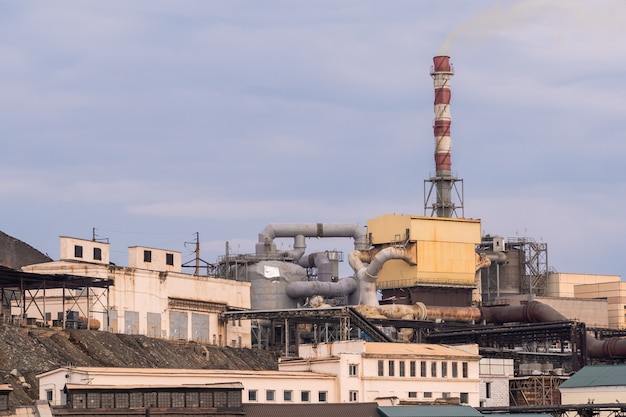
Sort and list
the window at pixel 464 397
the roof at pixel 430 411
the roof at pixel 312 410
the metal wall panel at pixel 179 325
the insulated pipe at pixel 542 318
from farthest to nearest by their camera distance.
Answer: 1. the insulated pipe at pixel 542 318
2. the metal wall panel at pixel 179 325
3. the window at pixel 464 397
4. the roof at pixel 430 411
5. the roof at pixel 312 410

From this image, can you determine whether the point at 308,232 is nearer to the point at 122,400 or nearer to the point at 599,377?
the point at 599,377

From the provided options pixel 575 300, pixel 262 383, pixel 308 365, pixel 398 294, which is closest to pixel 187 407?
pixel 262 383

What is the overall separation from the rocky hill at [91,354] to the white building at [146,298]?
341 cm

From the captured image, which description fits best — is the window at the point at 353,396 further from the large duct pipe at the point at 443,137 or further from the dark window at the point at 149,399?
the large duct pipe at the point at 443,137

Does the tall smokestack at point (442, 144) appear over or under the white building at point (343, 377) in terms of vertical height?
over

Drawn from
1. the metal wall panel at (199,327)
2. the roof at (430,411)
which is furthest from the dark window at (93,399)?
the metal wall panel at (199,327)

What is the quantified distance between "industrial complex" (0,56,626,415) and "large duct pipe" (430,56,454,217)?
0.16 metres

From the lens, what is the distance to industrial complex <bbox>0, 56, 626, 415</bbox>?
87.4m

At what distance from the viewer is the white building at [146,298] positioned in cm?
11600

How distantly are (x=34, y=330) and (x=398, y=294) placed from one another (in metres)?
52.4

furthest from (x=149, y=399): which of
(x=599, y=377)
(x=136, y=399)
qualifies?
(x=599, y=377)

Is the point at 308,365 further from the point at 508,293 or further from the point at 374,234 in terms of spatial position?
the point at 508,293

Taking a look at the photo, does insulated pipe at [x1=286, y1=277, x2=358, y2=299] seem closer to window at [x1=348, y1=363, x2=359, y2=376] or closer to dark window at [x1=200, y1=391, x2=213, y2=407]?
window at [x1=348, y1=363, x2=359, y2=376]

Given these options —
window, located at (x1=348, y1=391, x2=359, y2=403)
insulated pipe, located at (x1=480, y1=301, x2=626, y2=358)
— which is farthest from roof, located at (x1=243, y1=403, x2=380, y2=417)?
insulated pipe, located at (x1=480, y1=301, x2=626, y2=358)
